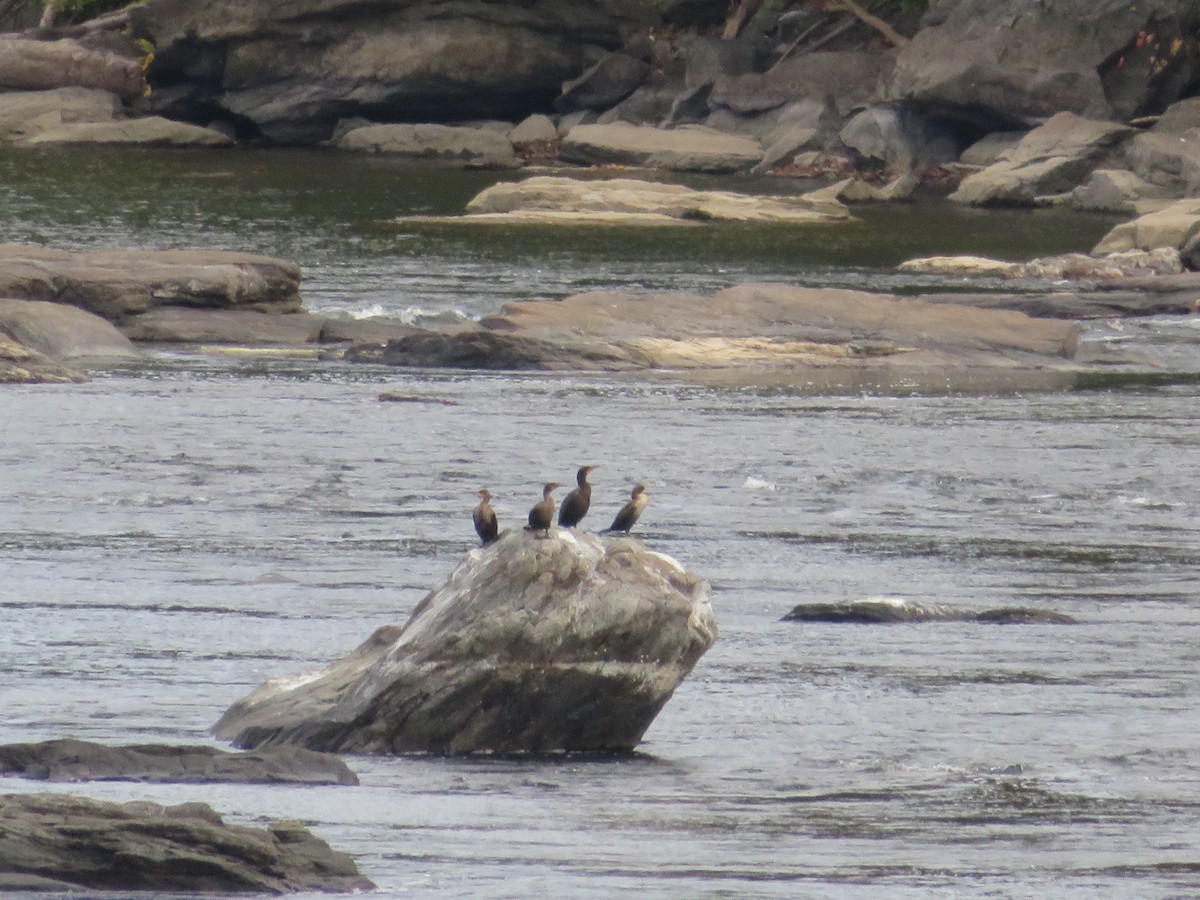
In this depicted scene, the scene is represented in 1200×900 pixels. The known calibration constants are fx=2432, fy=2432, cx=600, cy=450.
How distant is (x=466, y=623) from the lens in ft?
27.4

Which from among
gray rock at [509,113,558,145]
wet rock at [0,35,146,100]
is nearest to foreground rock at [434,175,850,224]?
gray rock at [509,113,558,145]

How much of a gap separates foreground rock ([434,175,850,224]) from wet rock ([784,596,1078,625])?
30136 millimetres

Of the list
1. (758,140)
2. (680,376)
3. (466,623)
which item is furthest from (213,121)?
(466,623)

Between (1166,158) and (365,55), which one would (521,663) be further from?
(365,55)

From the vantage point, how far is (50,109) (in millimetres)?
63688

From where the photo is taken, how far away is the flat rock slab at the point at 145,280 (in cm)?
2414

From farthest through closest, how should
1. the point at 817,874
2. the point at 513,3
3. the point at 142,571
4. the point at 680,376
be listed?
the point at 513,3 → the point at 680,376 → the point at 142,571 → the point at 817,874

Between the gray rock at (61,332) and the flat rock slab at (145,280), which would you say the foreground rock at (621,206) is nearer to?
the flat rock slab at (145,280)

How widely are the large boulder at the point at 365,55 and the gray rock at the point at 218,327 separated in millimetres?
40051

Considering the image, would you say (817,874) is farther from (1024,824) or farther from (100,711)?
(100,711)

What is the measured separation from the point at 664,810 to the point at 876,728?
1.59m

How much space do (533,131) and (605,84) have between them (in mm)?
3475

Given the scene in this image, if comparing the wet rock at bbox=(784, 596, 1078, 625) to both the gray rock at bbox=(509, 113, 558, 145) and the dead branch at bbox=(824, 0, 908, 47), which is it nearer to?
the dead branch at bbox=(824, 0, 908, 47)

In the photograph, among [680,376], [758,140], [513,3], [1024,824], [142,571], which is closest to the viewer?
[1024,824]
